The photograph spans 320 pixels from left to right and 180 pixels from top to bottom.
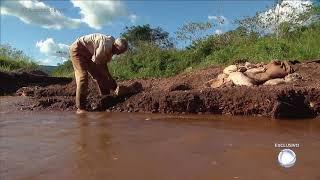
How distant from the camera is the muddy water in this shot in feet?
10.3

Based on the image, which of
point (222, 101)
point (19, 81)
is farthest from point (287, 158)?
point (19, 81)

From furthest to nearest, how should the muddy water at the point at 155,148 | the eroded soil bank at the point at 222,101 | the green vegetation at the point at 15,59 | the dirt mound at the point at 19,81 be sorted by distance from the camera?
1. the green vegetation at the point at 15,59
2. the dirt mound at the point at 19,81
3. the eroded soil bank at the point at 222,101
4. the muddy water at the point at 155,148

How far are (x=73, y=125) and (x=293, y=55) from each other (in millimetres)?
6715

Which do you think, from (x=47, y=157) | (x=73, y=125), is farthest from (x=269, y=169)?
(x=73, y=125)

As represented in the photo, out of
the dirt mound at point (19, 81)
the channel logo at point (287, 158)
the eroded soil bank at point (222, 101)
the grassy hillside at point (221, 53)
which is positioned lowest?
the channel logo at point (287, 158)

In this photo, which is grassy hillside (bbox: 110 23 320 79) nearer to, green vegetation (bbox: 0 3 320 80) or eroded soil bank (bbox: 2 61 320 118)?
green vegetation (bbox: 0 3 320 80)

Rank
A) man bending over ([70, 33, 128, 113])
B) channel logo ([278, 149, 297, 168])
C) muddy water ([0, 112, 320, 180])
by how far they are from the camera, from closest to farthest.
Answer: muddy water ([0, 112, 320, 180])
channel logo ([278, 149, 297, 168])
man bending over ([70, 33, 128, 113])

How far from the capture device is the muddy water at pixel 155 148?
124 inches

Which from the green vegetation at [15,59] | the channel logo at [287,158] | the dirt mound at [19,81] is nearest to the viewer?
the channel logo at [287,158]

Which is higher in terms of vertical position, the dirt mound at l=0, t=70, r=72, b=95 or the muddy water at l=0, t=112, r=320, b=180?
the dirt mound at l=0, t=70, r=72, b=95

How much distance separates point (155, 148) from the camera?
3.93 metres

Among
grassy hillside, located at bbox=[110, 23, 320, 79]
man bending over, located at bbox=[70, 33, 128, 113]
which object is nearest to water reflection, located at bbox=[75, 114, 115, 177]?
man bending over, located at bbox=[70, 33, 128, 113]

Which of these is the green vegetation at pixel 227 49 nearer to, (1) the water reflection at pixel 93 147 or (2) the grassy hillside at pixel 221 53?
(2) the grassy hillside at pixel 221 53

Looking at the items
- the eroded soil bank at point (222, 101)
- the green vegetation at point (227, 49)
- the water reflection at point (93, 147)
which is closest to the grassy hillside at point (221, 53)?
the green vegetation at point (227, 49)
